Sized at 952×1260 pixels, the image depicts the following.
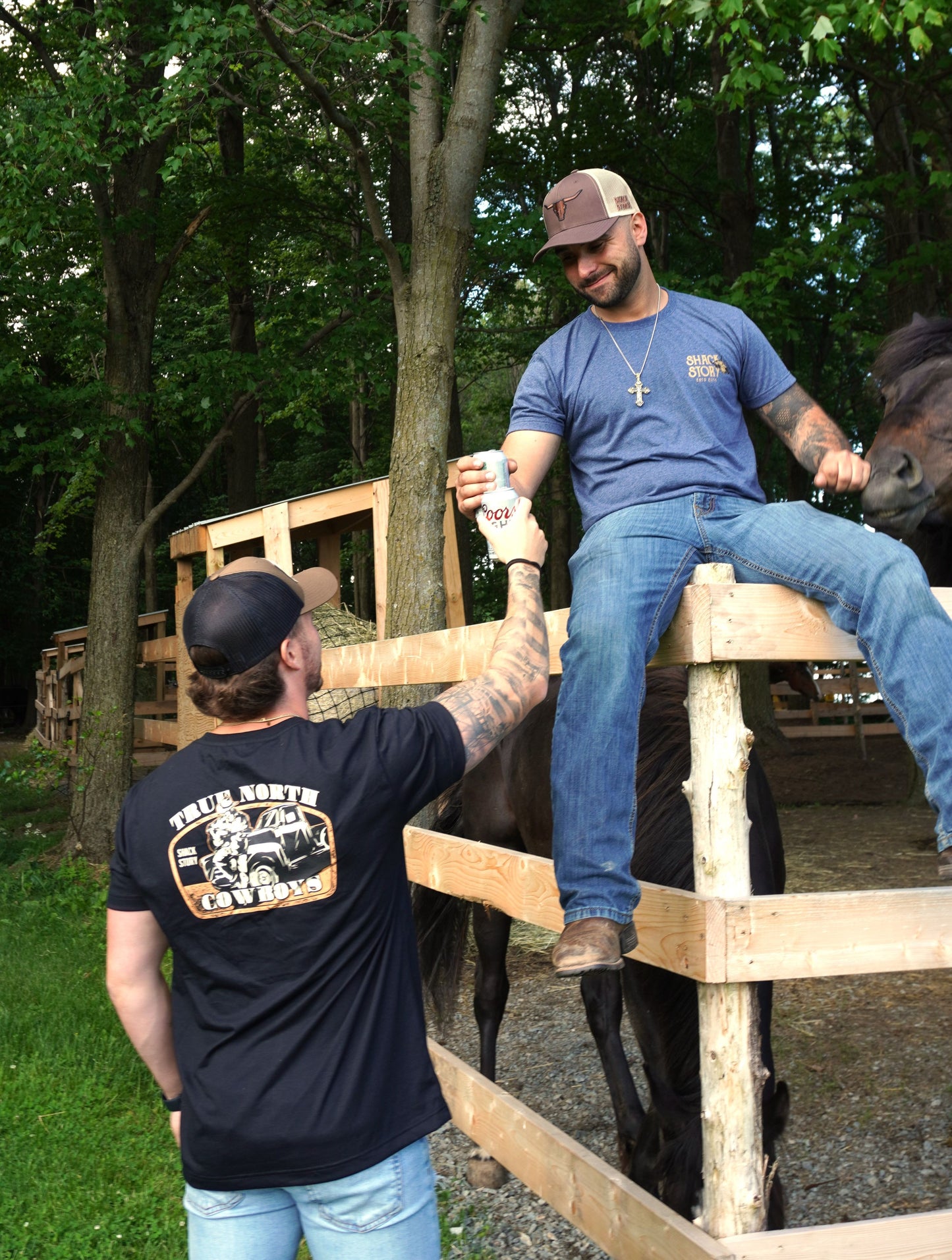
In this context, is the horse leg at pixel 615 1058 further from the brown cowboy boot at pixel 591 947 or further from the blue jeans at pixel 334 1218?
the blue jeans at pixel 334 1218

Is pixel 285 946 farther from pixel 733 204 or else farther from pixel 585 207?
pixel 733 204

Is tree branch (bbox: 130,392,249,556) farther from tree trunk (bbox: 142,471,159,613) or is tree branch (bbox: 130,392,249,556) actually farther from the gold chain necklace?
the gold chain necklace

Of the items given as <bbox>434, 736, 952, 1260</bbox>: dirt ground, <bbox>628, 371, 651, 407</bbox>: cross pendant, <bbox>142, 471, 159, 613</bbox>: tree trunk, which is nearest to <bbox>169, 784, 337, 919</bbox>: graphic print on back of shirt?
<bbox>434, 736, 952, 1260</bbox>: dirt ground

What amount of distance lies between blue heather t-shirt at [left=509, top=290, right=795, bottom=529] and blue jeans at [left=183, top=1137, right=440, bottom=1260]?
1.60 m

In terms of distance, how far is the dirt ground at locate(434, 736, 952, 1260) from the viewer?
154 inches

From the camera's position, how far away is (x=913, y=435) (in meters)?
3.08

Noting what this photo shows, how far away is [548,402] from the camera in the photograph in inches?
116

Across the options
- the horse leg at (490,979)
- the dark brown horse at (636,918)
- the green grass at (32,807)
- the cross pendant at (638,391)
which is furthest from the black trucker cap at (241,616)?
the green grass at (32,807)

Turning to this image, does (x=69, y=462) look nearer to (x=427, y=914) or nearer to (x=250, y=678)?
(x=427, y=914)

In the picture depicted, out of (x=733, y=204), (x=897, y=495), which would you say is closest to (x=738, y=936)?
(x=897, y=495)

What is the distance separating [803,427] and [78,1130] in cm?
368

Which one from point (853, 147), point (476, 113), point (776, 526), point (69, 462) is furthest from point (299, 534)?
point (853, 147)

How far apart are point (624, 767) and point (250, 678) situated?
2.82 feet

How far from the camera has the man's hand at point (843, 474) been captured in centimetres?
260
